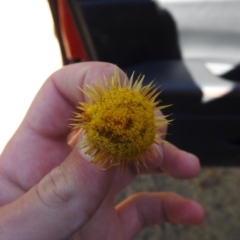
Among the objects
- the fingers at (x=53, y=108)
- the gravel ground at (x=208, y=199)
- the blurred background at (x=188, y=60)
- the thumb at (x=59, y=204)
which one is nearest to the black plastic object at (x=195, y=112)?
the blurred background at (x=188, y=60)

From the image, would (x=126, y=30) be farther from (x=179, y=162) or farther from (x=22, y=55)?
(x=22, y=55)

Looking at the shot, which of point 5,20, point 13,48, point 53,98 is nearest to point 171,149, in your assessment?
point 53,98

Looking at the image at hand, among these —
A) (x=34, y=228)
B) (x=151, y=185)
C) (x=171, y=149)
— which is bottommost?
(x=151, y=185)

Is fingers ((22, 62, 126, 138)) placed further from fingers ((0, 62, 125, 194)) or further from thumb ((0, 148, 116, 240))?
thumb ((0, 148, 116, 240))

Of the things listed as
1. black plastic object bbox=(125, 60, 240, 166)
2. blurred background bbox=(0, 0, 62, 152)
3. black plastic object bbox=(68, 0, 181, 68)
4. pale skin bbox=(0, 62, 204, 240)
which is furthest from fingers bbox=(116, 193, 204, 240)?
blurred background bbox=(0, 0, 62, 152)

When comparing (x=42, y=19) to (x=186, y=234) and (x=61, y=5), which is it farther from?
(x=186, y=234)

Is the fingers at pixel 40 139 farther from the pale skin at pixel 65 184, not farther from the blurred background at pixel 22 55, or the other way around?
the blurred background at pixel 22 55
